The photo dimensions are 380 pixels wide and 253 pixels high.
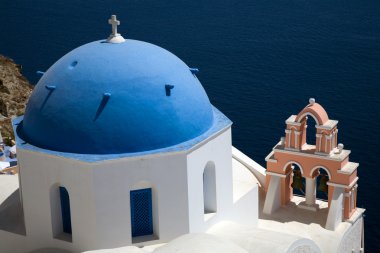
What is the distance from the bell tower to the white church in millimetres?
3532

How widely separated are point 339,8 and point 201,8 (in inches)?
409

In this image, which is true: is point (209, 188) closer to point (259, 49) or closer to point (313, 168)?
point (313, 168)

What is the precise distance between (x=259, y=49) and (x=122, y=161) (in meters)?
32.2

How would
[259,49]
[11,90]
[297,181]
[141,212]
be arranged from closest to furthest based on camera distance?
[141,212] → [297,181] → [11,90] → [259,49]

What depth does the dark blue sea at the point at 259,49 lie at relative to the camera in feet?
117

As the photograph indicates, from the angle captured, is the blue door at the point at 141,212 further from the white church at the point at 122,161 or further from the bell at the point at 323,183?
the bell at the point at 323,183

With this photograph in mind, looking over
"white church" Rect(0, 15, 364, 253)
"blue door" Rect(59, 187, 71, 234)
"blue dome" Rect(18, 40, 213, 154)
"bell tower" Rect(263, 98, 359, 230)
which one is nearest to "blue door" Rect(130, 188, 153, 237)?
"white church" Rect(0, 15, 364, 253)

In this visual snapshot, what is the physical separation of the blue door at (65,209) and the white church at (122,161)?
1.0 inches

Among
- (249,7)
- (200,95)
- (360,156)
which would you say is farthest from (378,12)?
(200,95)

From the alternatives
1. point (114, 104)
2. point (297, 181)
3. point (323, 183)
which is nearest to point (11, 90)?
point (297, 181)

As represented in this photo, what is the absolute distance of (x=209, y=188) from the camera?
16.7 m

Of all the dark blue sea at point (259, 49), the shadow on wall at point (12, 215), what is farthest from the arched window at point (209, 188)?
the dark blue sea at point (259, 49)

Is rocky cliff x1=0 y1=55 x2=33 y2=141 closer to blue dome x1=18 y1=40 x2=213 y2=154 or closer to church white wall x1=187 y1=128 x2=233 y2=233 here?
Result: blue dome x1=18 y1=40 x2=213 y2=154

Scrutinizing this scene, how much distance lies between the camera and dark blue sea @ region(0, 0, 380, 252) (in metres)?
35.8
